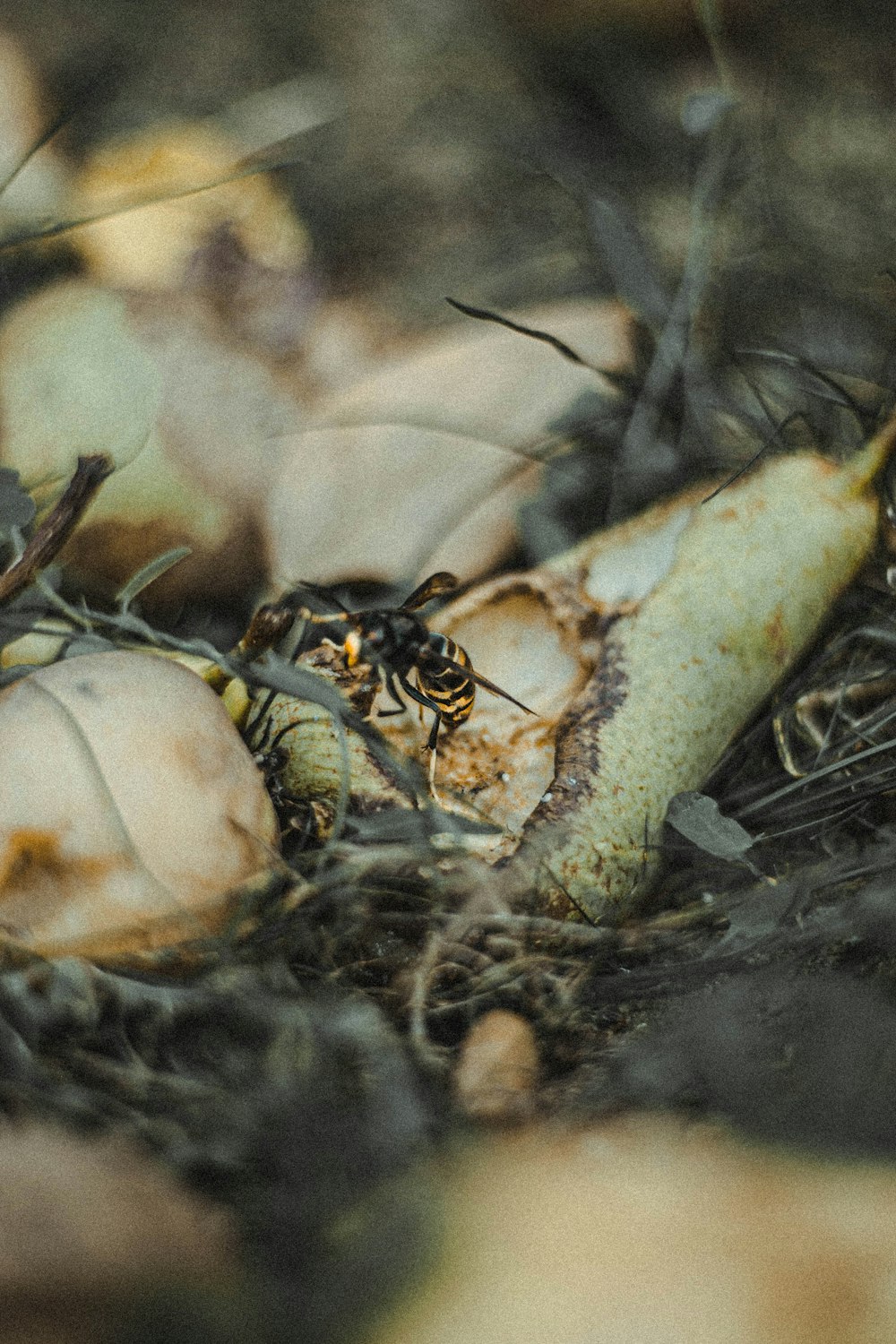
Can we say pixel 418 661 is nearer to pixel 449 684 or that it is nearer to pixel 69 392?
pixel 449 684

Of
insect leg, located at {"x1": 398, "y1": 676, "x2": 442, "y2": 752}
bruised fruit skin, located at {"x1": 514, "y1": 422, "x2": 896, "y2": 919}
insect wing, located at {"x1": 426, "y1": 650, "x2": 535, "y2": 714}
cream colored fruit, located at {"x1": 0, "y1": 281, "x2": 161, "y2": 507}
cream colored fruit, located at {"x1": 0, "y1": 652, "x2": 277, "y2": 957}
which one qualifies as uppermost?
cream colored fruit, located at {"x1": 0, "y1": 281, "x2": 161, "y2": 507}

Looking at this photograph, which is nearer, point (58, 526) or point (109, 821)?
point (109, 821)

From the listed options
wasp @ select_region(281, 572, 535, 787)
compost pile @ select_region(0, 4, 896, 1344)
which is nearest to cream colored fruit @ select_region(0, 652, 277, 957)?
compost pile @ select_region(0, 4, 896, 1344)

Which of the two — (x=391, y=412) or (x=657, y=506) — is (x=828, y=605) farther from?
(x=391, y=412)

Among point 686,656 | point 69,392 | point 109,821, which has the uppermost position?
point 69,392

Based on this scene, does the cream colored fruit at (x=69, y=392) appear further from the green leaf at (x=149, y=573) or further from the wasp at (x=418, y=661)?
the wasp at (x=418, y=661)

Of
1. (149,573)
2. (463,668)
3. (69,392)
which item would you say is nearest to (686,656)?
(463,668)

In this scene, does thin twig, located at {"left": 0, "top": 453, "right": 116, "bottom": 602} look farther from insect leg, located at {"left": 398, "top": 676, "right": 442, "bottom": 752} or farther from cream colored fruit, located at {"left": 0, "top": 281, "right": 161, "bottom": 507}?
insect leg, located at {"left": 398, "top": 676, "right": 442, "bottom": 752}
